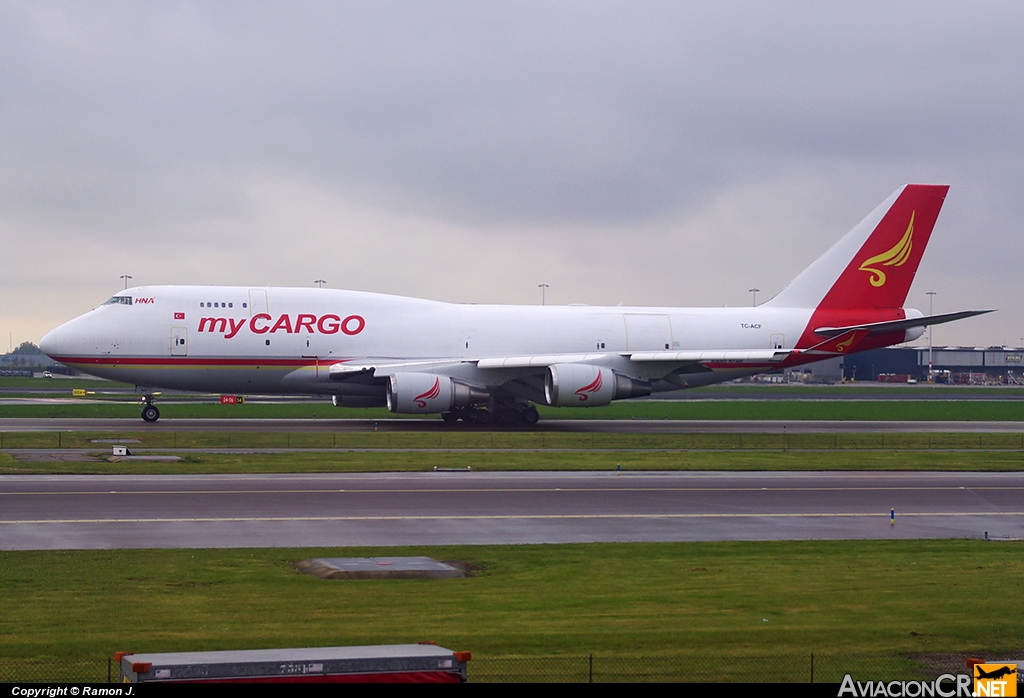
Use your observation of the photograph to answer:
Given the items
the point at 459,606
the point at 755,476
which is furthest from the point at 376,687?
the point at 755,476

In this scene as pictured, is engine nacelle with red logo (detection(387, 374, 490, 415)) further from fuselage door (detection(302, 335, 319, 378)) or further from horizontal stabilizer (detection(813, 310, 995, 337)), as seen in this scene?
horizontal stabilizer (detection(813, 310, 995, 337))

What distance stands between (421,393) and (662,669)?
1424 inches

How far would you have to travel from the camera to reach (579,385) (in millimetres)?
49438

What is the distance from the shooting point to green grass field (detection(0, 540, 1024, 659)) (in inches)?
562

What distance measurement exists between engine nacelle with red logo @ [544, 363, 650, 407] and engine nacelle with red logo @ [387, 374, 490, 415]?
14.7 ft

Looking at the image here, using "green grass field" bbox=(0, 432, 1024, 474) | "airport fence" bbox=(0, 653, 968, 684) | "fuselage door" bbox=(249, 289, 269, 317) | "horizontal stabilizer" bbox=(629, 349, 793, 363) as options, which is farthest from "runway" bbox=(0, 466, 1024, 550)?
"fuselage door" bbox=(249, 289, 269, 317)

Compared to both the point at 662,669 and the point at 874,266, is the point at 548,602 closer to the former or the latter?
the point at 662,669

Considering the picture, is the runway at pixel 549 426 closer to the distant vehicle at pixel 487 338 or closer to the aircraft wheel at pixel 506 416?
the aircraft wheel at pixel 506 416

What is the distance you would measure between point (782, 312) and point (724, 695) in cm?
4979

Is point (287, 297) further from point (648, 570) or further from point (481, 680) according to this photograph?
point (481, 680)

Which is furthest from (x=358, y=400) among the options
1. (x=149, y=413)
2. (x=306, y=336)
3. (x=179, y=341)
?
(x=149, y=413)

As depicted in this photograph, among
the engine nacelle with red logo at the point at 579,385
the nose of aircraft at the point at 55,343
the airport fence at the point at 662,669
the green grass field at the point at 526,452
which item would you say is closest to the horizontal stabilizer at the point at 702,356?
the engine nacelle with red logo at the point at 579,385

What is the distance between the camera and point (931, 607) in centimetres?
1688

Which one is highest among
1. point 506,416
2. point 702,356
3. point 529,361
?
point 702,356
